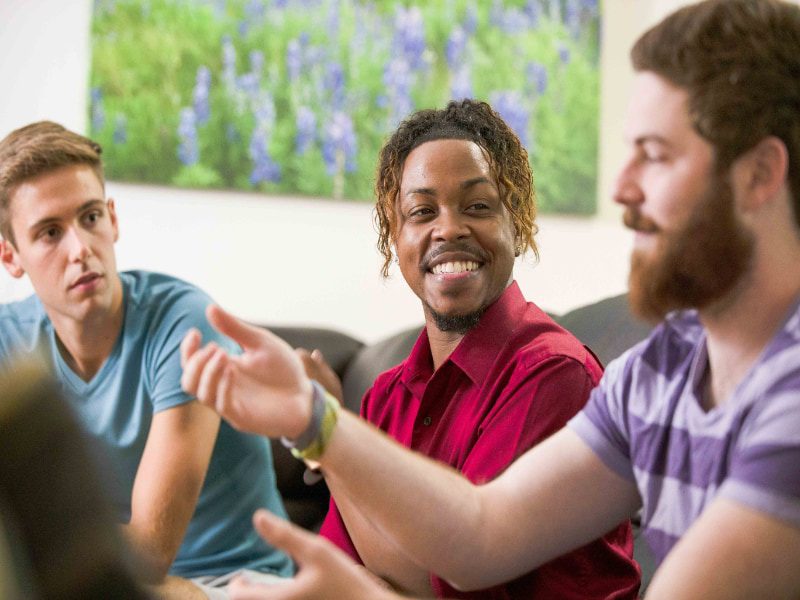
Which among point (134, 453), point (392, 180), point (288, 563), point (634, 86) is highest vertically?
point (634, 86)

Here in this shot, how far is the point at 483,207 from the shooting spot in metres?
1.70

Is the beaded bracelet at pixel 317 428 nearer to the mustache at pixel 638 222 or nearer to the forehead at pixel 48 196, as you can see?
the mustache at pixel 638 222

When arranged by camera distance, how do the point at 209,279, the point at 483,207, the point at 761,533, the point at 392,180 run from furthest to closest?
the point at 209,279
the point at 392,180
the point at 483,207
the point at 761,533

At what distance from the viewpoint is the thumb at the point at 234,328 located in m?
1.02

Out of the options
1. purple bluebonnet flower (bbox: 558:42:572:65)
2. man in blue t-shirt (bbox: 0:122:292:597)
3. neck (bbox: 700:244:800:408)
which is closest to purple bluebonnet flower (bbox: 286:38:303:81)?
purple bluebonnet flower (bbox: 558:42:572:65)

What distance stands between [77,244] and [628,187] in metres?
1.25

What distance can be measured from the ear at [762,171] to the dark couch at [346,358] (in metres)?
1.15

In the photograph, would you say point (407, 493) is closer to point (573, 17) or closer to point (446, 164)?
point (446, 164)

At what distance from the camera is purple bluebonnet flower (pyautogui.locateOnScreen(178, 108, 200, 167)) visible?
9.71ft

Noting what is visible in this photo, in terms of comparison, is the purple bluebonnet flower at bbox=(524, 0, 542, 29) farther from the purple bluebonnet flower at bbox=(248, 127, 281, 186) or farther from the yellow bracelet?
the yellow bracelet

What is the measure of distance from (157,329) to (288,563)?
551 mm

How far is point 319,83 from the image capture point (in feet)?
10.1

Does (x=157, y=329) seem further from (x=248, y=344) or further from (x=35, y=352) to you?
(x=248, y=344)

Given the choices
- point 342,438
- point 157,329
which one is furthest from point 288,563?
point 342,438
